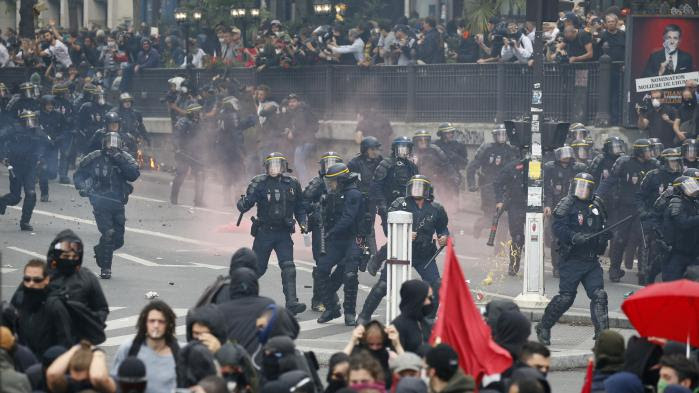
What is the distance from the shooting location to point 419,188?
15.8 metres

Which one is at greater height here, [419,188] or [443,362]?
[419,188]

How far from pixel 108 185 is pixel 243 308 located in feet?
29.0

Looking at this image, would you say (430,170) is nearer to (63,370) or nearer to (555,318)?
(555,318)

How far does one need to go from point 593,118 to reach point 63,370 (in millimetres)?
16420

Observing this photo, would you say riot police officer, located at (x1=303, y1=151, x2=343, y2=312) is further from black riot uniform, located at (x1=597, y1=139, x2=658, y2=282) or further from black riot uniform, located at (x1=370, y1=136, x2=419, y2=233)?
black riot uniform, located at (x1=597, y1=139, x2=658, y2=282)

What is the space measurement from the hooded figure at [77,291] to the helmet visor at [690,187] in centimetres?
780

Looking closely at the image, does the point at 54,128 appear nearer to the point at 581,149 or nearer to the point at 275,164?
the point at 581,149

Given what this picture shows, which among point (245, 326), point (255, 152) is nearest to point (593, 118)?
point (255, 152)

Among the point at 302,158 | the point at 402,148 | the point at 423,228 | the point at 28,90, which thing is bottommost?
the point at 302,158

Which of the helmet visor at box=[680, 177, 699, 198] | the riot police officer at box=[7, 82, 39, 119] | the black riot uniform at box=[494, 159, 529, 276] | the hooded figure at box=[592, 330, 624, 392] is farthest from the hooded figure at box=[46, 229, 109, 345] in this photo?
the riot police officer at box=[7, 82, 39, 119]

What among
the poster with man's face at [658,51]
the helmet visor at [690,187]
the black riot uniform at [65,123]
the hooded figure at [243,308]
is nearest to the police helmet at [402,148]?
the helmet visor at [690,187]

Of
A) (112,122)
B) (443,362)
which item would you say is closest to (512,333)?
(443,362)

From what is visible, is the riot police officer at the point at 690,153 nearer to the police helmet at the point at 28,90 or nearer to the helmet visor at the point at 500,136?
the helmet visor at the point at 500,136

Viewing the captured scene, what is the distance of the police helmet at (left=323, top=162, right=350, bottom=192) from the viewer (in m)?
16.2
